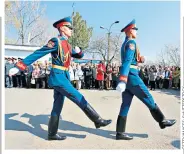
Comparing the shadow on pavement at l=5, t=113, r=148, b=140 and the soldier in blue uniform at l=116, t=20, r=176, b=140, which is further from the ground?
the soldier in blue uniform at l=116, t=20, r=176, b=140

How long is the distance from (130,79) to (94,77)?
19.2 feet

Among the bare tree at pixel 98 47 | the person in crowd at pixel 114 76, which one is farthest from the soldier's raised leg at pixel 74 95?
the person in crowd at pixel 114 76

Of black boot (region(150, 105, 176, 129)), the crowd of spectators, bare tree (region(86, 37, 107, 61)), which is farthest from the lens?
the crowd of spectators

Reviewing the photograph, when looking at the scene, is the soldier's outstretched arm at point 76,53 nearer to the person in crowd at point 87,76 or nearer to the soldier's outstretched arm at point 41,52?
the soldier's outstretched arm at point 41,52

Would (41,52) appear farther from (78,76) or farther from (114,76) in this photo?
(114,76)

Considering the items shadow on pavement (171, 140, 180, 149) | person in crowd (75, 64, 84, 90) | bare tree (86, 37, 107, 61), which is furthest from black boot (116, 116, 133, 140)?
person in crowd (75, 64, 84, 90)

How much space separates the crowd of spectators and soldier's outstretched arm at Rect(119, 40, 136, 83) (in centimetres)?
526

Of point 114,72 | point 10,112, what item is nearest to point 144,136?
point 10,112

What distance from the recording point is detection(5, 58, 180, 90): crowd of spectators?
863 cm

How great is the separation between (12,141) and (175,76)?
23.1 feet

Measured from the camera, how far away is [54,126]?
10.6 feet

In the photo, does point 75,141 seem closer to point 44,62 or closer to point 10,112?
point 10,112

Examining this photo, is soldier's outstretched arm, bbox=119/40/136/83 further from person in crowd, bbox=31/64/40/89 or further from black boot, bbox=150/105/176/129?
person in crowd, bbox=31/64/40/89

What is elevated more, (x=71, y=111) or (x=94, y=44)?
(x=94, y=44)
